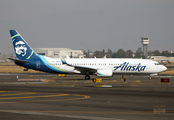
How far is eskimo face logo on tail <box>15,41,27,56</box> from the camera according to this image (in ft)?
178

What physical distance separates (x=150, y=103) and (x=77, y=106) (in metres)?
5.71

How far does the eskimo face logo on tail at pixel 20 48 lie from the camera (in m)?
54.4

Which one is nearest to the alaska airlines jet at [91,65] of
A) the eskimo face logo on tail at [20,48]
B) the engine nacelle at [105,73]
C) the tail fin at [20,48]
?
the tail fin at [20,48]

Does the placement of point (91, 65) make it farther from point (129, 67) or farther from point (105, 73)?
point (129, 67)

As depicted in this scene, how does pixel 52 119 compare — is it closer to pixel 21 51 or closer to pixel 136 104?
pixel 136 104

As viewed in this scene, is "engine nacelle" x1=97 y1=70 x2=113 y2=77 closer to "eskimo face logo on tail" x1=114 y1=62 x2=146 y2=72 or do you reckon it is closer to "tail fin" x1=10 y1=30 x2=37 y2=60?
"eskimo face logo on tail" x1=114 y1=62 x2=146 y2=72

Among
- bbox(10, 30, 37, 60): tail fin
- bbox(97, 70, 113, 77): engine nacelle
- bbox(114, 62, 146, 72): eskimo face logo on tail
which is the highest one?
bbox(10, 30, 37, 60): tail fin

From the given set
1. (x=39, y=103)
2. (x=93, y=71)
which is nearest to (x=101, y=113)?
(x=39, y=103)

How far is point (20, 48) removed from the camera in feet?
179

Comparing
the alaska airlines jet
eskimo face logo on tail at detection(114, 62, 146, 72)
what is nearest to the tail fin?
the alaska airlines jet

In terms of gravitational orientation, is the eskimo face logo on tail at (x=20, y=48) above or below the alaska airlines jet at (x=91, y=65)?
above

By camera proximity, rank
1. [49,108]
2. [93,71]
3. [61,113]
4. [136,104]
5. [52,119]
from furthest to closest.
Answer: [93,71], [136,104], [49,108], [61,113], [52,119]

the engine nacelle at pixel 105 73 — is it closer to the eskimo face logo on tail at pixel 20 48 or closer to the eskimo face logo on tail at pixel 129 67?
the eskimo face logo on tail at pixel 129 67

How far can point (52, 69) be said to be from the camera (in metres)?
53.4
